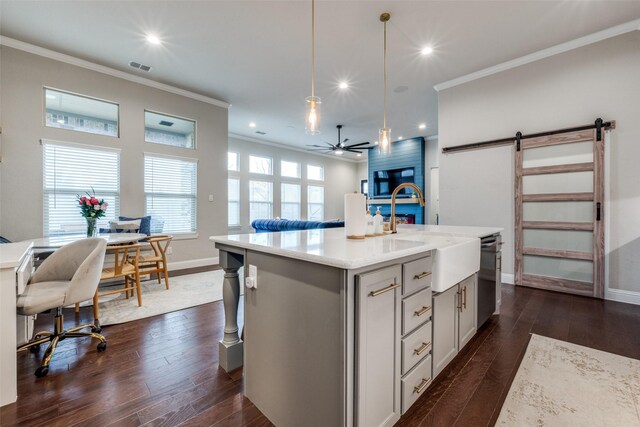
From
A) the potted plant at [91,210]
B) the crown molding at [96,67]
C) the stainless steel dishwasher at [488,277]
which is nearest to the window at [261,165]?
the crown molding at [96,67]

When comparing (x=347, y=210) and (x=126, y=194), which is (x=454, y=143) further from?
(x=126, y=194)

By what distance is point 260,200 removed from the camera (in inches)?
344

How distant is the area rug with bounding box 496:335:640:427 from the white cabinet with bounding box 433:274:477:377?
1.18 feet

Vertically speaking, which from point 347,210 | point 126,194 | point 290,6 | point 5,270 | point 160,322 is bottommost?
point 160,322

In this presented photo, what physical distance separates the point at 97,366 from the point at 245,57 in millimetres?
3912

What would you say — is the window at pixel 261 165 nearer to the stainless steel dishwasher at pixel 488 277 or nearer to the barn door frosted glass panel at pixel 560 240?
the barn door frosted glass panel at pixel 560 240

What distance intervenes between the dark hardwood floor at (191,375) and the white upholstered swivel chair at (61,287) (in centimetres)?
13

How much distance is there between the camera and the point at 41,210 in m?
3.70

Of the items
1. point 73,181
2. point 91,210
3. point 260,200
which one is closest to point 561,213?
point 91,210

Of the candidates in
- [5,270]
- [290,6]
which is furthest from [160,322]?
[290,6]

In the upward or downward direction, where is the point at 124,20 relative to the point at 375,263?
upward

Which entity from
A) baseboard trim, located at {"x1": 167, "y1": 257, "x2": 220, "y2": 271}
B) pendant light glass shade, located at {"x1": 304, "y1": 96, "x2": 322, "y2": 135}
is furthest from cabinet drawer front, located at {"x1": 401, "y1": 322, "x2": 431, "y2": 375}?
baseboard trim, located at {"x1": 167, "y1": 257, "x2": 220, "y2": 271}

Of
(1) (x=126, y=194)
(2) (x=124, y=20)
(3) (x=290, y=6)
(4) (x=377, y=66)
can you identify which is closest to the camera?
(3) (x=290, y=6)

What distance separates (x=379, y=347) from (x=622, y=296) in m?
3.89
